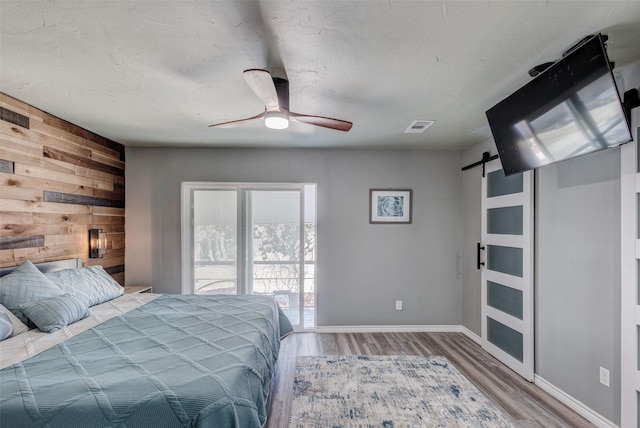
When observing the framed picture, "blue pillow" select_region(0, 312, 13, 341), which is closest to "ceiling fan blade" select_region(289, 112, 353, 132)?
the framed picture

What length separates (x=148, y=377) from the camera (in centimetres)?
150

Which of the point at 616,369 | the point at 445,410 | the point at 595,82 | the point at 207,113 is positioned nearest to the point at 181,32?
the point at 207,113

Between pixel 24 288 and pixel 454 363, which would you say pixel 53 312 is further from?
pixel 454 363

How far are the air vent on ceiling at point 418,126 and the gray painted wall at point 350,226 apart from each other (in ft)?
2.70

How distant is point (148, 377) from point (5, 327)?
1279 millimetres

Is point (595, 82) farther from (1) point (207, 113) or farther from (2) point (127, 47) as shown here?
(1) point (207, 113)

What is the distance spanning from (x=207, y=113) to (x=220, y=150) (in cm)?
133

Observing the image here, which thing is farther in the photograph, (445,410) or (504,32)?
(445,410)

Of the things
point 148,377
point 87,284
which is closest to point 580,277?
point 148,377

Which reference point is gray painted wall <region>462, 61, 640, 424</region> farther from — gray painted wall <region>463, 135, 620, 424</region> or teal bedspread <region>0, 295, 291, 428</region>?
teal bedspread <region>0, 295, 291, 428</region>

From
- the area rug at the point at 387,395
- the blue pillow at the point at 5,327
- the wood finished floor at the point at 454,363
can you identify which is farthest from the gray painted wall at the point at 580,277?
the blue pillow at the point at 5,327

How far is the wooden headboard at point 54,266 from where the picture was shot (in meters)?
2.46

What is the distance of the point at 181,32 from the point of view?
1.66 meters

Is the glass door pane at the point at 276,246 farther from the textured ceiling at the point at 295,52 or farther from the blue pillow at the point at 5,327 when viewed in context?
the blue pillow at the point at 5,327
